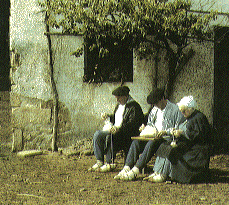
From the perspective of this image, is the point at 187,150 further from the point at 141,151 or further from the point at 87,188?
the point at 87,188

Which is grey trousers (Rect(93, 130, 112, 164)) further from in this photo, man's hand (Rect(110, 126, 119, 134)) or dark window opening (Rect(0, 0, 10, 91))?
dark window opening (Rect(0, 0, 10, 91))

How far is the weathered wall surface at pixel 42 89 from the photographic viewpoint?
8.55 metres

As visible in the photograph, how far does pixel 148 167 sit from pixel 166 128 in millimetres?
1134

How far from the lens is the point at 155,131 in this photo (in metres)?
5.84

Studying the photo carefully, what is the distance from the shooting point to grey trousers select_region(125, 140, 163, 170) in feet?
19.5

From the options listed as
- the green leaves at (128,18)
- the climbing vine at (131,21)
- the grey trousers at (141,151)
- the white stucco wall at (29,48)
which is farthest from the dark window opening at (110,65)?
the grey trousers at (141,151)

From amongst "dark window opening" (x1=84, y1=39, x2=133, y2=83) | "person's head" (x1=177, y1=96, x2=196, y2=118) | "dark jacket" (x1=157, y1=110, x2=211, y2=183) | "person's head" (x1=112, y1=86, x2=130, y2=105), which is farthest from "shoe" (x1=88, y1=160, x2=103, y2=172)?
"dark window opening" (x1=84, y1=39, x2=133, y2=83)

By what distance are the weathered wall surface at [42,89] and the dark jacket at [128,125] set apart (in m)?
2.14

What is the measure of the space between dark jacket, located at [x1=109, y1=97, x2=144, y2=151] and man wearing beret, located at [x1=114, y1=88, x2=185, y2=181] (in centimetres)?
49

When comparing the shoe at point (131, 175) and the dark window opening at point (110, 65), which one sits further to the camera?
the dark window opening at point (110, 65)

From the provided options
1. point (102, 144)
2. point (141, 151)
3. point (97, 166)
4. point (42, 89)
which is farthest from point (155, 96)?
point (42, 89)

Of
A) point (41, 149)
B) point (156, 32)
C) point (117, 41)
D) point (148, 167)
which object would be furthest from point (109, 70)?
point (148, 167)

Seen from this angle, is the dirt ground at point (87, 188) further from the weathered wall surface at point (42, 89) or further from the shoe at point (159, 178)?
the weathered wall surface at point (42, 89)

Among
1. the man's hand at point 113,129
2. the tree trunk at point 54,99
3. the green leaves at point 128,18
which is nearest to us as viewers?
the man's hand at point 113,129
